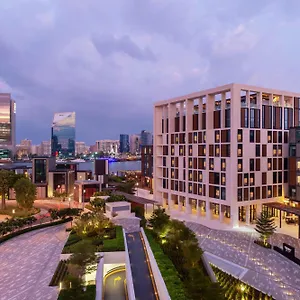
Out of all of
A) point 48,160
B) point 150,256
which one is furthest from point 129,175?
point 150,256

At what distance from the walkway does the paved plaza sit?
4956 millimetres

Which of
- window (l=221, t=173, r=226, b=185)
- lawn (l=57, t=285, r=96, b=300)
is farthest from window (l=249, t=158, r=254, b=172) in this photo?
lawn (l=57, t=285, r=96, b=300)

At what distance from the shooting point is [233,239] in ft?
74.5

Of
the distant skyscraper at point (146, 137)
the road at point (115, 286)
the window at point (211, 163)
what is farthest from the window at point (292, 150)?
the distant skyscraper at point (146, 137)

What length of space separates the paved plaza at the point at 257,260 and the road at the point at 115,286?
248 inches

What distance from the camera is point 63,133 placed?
13012cm

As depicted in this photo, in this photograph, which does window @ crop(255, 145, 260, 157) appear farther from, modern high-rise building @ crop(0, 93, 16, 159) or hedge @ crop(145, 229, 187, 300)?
modern high-rise building @ crop(0, 93, 16, 159)

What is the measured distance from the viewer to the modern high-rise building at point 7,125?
106 meters

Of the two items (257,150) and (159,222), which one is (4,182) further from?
(257,150)

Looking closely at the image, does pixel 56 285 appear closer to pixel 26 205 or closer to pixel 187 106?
pixel 26 205

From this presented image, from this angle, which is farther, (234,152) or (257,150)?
(257,150)

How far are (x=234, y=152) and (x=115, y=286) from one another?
635 inches

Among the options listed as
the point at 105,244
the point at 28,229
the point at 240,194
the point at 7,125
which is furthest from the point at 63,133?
the point at 105,244

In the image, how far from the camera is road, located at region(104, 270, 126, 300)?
14938 millimetres
